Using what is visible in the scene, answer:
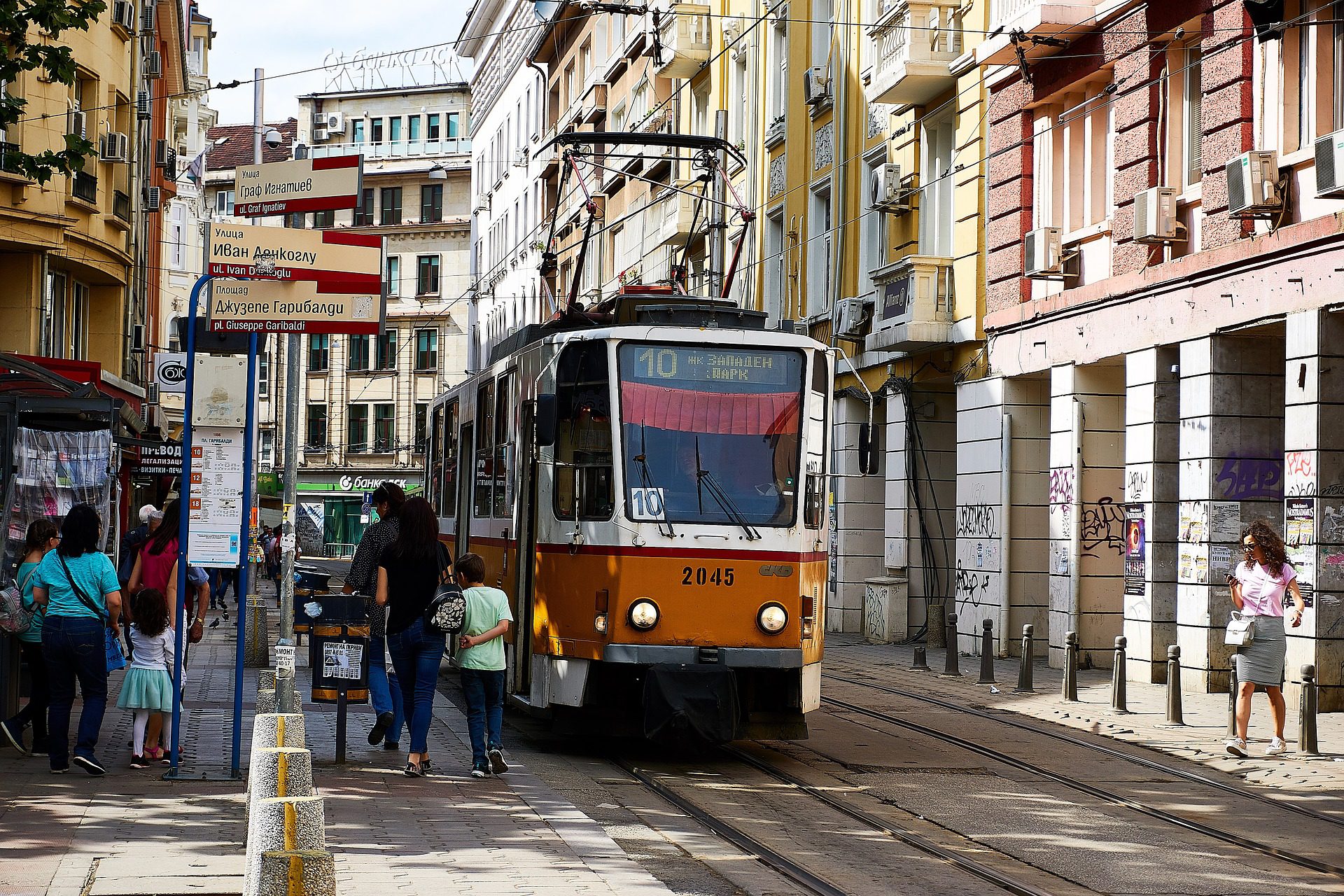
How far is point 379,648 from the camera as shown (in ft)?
44.8

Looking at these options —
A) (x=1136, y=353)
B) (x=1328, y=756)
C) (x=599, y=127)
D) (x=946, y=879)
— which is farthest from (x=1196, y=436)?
(x=599, y=127)

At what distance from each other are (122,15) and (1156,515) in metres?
20.6

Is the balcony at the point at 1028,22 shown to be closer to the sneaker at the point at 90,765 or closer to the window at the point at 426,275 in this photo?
the sneaker at the point at 90,765

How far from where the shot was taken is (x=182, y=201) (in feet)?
227

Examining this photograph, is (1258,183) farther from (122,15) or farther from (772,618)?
(122,15)

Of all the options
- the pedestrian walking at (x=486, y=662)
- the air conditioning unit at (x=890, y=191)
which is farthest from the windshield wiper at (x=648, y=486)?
the air conditioning unit at (x=890, y=191)

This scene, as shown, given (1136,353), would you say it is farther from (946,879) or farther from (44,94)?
(44,94)

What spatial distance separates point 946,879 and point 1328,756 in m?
6.42

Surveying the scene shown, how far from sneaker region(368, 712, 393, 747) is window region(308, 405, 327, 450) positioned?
2882 inches

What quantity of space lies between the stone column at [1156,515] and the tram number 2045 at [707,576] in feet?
29.2

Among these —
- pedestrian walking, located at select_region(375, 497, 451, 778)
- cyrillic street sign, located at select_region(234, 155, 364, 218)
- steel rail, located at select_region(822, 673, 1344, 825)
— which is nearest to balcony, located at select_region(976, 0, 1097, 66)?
steel rail, located at select_region(822, 673, 1344, 825)

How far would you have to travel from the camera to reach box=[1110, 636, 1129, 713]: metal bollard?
56.3 ft

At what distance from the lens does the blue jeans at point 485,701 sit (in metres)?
12.4

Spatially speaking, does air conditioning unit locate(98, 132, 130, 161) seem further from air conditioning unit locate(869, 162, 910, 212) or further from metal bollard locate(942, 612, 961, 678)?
metal bollard locate(942, 612, 961, 678)
